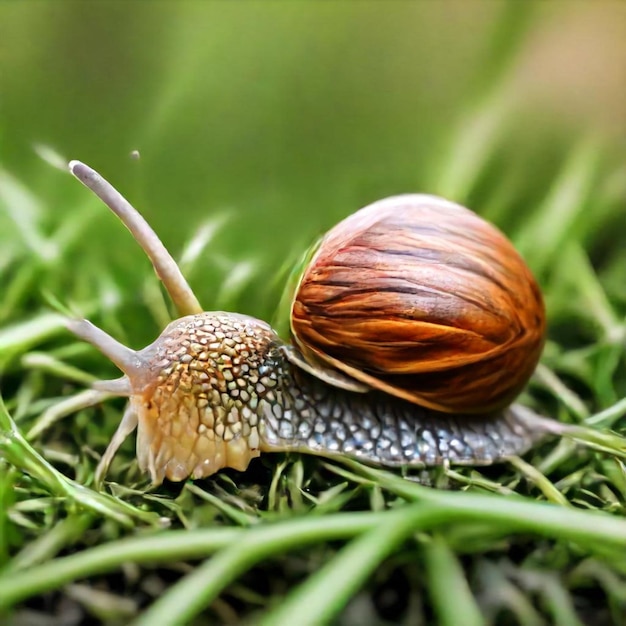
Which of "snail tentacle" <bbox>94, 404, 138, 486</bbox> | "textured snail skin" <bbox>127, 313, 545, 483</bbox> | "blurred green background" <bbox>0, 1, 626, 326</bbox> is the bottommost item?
"snail tentacle" <bbox>94, 404, 138, 486</bbox>

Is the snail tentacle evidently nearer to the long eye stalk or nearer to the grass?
the grass

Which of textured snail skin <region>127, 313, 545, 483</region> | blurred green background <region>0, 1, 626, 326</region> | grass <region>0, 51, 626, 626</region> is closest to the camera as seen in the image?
grass <region>0, 51, 626, 626</region>

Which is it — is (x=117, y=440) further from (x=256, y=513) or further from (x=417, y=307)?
(x=417, y=307)

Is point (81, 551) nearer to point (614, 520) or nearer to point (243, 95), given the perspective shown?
point (614, 520)

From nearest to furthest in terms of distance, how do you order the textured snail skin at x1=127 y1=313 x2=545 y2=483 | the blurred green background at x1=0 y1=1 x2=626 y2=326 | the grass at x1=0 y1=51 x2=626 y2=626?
the grass at x1=0 y1=51 x2=626 y2=626 < the textured snail skin at x1=127 y1=313 x2=545 y2=483 < the blurred green background at x1=0 y1=1 x2=626 y2=326

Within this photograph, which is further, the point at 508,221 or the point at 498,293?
the point at 508,221

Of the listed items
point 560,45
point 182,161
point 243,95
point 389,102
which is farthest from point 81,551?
point 560,45

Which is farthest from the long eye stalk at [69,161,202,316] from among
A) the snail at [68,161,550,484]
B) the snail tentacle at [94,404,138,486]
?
the snail tentacle at [94,404,138,486]

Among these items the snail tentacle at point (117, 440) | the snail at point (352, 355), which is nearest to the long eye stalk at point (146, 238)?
the snail at point (352, 355)
